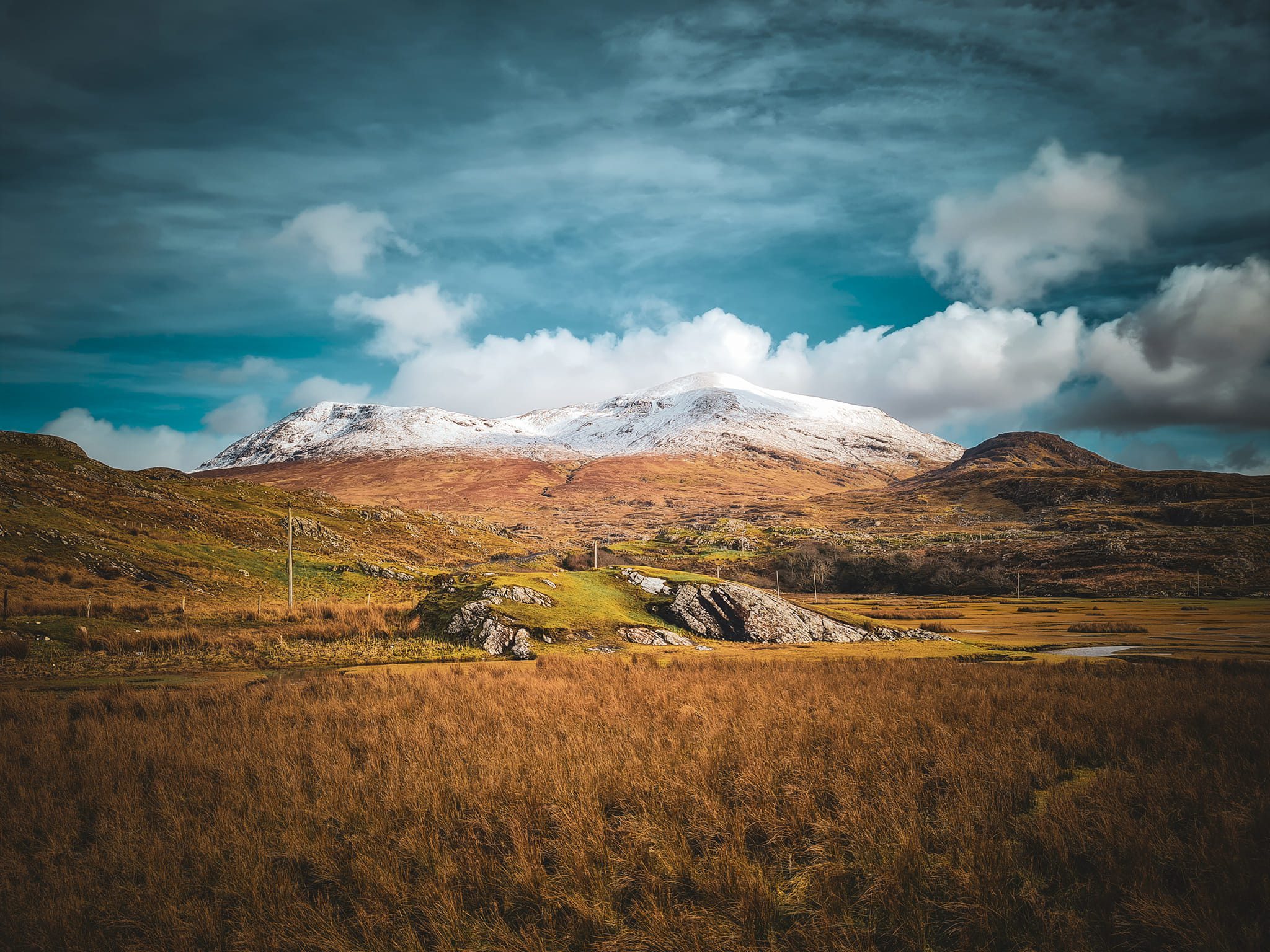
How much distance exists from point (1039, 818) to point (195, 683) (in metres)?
17.9

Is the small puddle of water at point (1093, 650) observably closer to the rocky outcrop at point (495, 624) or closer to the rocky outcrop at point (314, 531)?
the rocky outcrop at point (495, 624)

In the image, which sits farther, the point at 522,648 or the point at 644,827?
the point at 522,648

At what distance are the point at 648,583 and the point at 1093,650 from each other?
63.9 feet

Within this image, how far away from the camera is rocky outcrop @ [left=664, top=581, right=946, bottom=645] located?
27703 millimetres

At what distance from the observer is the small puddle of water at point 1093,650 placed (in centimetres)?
2281

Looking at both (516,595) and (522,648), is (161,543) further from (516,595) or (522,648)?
(522,648)

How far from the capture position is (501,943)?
4.66 meters

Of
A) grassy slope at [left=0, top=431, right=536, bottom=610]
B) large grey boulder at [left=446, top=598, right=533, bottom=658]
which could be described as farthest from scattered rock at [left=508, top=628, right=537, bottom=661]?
grassy slope at [left=0, top=431, right=536, bottom=610]

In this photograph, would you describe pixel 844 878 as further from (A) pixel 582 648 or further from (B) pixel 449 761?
(A) pixel 582 648

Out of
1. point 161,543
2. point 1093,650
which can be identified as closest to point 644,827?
point 1093,650

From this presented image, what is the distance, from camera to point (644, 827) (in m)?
6.26

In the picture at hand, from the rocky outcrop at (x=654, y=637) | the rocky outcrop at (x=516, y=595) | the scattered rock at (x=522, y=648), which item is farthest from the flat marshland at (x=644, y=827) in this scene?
the rocky outcrop at (x=654, y=637)

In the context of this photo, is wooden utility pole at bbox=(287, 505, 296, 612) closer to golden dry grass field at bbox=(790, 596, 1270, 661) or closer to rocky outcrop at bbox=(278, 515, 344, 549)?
rocky outcrop at bbox=(278, 515, 344, 549)

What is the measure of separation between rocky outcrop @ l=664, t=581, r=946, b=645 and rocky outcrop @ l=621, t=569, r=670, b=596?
705 millimetres
